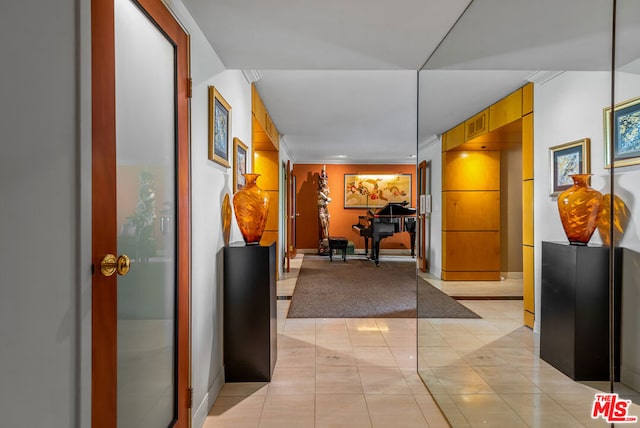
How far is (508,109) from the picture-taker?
1.56 metres

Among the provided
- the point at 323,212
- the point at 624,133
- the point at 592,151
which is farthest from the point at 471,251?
the point at 323,212

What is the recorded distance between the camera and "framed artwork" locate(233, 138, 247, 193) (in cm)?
285

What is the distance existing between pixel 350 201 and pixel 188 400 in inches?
339

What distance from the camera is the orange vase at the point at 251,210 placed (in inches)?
98.9

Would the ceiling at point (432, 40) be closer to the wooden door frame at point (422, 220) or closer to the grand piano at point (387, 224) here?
the wooden door frame at point (422, 220)

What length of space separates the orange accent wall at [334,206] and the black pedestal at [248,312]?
748 centimetres

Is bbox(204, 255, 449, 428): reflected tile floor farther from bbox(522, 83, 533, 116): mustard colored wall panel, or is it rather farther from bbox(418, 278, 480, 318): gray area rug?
bbox(522, 83, 533, 116): mustard colored wall panel

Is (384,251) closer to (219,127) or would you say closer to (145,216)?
(219,127)

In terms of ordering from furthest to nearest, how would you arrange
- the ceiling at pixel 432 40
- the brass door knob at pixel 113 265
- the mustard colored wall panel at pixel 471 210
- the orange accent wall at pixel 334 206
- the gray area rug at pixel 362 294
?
the orange accent wall at pixel 334 206 < the gray area rug at pixel 362 294 < the mustard colored wall panel at pixel 471 210 < the brass door knob at pixel 113 265 < the ceiling at pixel 432 40

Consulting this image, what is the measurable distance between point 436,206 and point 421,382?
48.2 inches

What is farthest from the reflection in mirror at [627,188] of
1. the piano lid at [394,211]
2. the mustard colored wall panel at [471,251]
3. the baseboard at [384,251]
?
the baseboard at [384,251]

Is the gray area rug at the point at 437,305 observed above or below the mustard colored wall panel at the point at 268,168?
below

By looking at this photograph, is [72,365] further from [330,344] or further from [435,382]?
[330,344]

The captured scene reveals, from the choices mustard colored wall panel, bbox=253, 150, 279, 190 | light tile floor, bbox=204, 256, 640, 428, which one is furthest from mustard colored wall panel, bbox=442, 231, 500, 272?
mustard colored wall panel, bbox=253, 150, 279, 190
